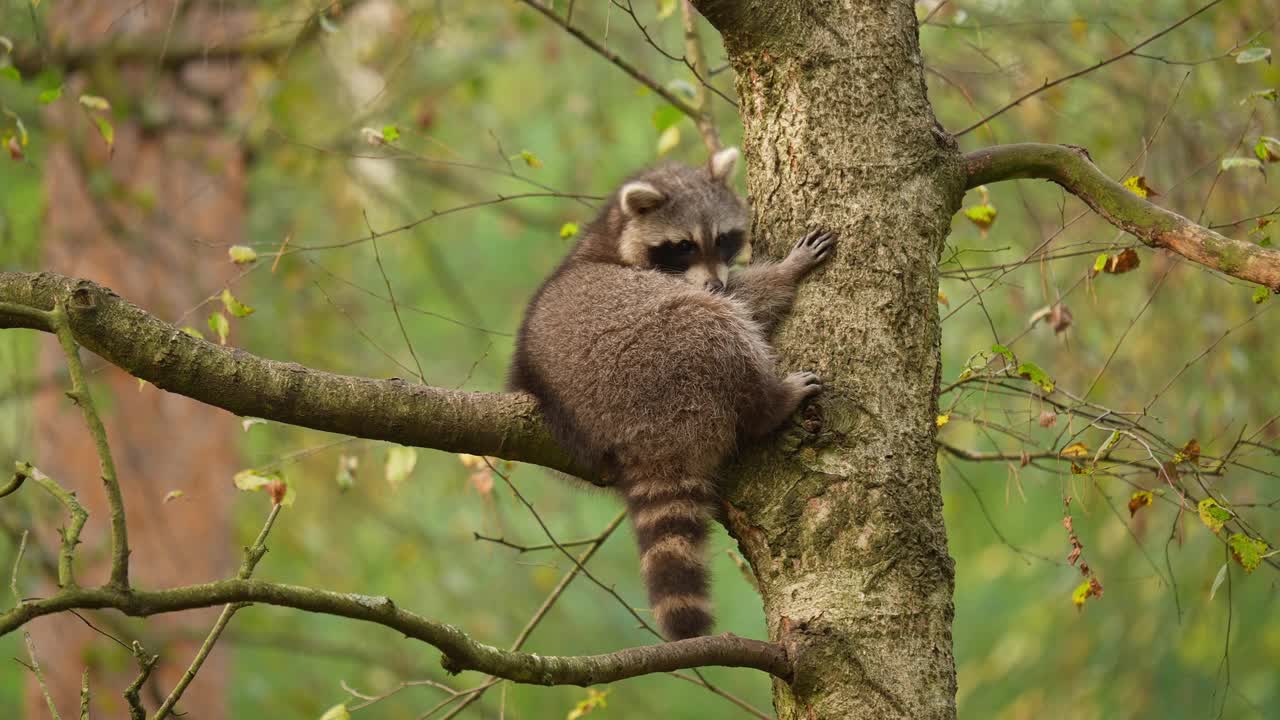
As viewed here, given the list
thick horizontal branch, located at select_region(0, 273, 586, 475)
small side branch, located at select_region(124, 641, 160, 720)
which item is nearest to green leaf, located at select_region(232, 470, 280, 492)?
thick horizontal branch, located at select_region(0, 273, 586, 475)

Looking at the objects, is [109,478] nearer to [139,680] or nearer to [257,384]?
[139,680]

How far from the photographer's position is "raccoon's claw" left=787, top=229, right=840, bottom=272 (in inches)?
122

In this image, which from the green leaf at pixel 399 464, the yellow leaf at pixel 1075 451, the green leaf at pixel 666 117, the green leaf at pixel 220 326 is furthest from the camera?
the green leaf at pixel 666 117

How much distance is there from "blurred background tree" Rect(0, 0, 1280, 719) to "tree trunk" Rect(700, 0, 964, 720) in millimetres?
431

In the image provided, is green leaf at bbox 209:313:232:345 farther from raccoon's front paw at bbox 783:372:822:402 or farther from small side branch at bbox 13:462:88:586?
raccoon's front paw at bbox 783:372:822:402

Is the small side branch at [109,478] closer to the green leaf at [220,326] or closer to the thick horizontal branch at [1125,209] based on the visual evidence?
the green leaf at [220,326]

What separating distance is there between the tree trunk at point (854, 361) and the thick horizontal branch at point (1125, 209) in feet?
0.42

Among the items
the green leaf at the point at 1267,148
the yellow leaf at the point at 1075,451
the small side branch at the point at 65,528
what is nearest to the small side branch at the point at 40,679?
the small side branch at the point at 65,528

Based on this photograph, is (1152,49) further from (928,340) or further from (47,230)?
(47,230)

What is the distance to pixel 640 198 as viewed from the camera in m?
4.96

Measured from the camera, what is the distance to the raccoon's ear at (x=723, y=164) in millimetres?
4992

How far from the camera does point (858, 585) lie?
9.12 feet

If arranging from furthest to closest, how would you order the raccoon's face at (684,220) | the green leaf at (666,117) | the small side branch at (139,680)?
the raccoon's face at (684,220) → the green leaf at (666,117) → the small side branch at (139,680)

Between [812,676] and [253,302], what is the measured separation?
6.76 meters
